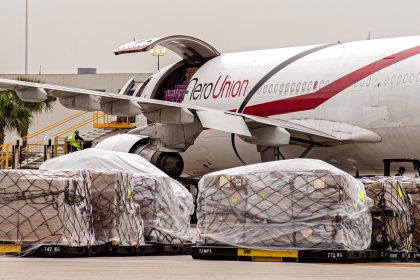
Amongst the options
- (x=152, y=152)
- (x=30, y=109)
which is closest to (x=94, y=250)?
(x=152, y=152)

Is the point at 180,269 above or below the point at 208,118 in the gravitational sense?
below

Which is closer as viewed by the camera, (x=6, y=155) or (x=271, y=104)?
(x=271, y=104)

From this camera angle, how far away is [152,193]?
772 inches

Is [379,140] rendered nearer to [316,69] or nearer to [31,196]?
[316,69]

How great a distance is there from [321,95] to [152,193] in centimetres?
856

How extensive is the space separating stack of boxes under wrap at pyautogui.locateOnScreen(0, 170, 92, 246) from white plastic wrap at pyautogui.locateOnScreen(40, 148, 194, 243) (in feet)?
4.35

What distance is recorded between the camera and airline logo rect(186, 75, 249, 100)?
1159 inches

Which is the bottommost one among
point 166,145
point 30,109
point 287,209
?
point 287,209

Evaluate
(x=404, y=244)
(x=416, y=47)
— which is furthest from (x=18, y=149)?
(x=404, y=244)

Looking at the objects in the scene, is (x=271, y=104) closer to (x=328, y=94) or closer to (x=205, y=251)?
(x=328, y=94)

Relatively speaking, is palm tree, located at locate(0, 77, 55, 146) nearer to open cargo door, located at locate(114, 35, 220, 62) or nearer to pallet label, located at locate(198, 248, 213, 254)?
open cargo door, located at locate(114, 35, 220, 62)

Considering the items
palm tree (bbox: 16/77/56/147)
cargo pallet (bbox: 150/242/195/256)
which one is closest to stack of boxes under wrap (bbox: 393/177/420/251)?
cargo pallet (bbox: 150/242/195/256)

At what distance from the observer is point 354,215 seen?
17250mm

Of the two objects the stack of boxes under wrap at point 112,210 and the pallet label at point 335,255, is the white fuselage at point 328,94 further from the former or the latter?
the pallet label at point 335,255
